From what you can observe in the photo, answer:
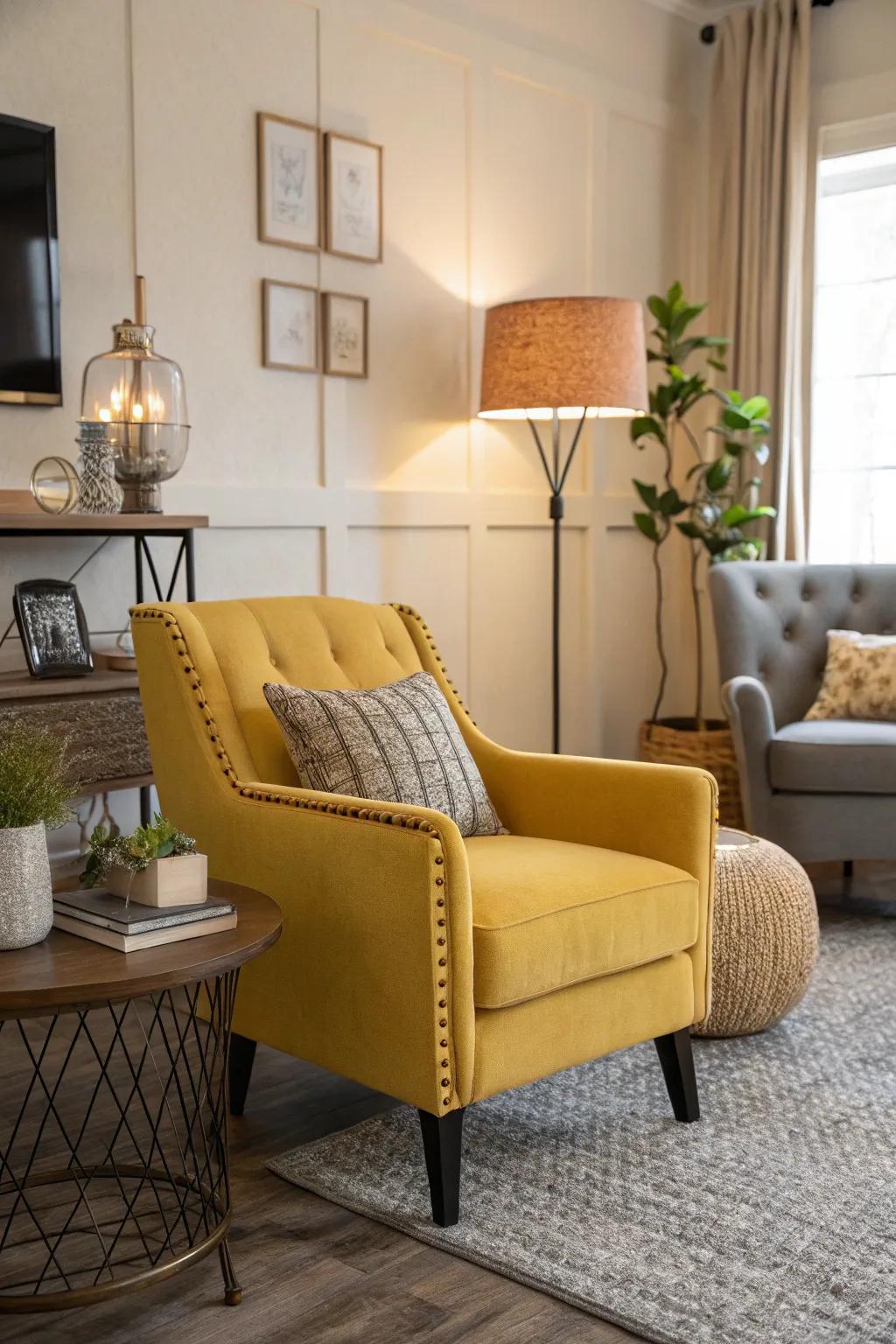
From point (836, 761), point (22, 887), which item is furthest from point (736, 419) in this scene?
point (22, 887)

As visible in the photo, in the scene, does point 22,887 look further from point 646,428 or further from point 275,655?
point 646,428

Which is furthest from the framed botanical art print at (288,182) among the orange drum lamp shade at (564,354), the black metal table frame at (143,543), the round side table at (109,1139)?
the round side table at (109,1139)

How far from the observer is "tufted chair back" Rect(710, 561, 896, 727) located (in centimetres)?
408

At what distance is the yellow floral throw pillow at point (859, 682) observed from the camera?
3.92 meters

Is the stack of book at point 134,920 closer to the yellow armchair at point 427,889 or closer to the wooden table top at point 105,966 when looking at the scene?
the wooden table top at point 105,966

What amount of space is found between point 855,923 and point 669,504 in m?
1.56

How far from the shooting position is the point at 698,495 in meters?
5.00

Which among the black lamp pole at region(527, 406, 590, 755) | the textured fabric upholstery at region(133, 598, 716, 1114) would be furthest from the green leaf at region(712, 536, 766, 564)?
the textured fabric upholstery at region(133, 598, 716, 1114)

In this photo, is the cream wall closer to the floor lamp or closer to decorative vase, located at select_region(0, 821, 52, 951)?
the floor lamp

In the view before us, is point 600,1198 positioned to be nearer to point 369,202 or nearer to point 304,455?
point 304,455

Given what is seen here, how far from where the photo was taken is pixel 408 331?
13.4 ft

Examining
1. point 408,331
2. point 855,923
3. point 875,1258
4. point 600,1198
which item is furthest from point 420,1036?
point 408,331

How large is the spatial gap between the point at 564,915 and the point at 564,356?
2.15 metres

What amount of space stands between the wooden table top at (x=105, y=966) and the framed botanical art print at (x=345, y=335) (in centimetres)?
226
